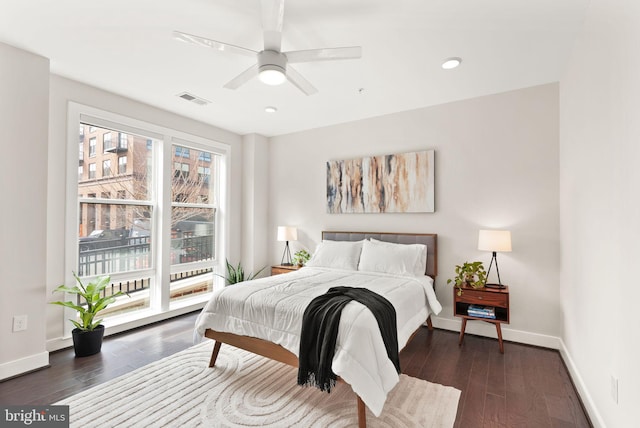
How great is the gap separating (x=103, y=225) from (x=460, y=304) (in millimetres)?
4219

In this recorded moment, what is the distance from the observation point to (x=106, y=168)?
12.0ft

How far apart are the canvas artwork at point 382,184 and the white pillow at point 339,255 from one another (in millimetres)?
595

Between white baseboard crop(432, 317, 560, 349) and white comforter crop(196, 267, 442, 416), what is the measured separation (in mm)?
636

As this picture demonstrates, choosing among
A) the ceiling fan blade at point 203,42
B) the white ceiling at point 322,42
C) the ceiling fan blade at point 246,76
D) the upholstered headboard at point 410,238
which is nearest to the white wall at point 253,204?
the upholstered headboard at point 410,238

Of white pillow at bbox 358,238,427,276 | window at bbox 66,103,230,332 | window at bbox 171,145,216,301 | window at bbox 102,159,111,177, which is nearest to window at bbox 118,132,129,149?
window at bbox 66,103,230,332

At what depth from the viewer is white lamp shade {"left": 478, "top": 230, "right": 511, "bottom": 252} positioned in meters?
3.08

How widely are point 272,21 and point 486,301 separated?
3.17 metres

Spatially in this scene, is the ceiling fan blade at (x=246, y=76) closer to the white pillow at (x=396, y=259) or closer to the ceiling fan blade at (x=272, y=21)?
the ceiling fan blade at (x=272, y=21)

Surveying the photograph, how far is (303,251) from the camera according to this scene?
15.8ft

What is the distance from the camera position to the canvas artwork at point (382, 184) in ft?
12.7

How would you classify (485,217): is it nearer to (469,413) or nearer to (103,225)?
(469,413)

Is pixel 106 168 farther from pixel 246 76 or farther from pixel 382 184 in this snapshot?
pixel 382 184

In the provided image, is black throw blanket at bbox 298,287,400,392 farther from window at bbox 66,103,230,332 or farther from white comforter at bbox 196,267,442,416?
window at bbox 66,103,230,332

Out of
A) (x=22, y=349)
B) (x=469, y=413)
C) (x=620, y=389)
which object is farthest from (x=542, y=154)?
(x=22, y=349)
